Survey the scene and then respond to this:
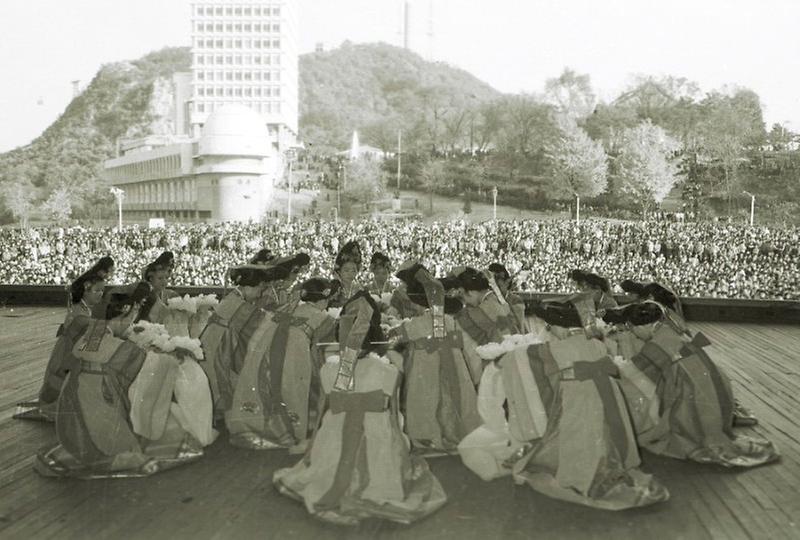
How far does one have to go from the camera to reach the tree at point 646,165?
495 inches

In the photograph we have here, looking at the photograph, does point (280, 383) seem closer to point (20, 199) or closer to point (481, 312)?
point (481, 312)

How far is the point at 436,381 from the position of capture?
4609mm

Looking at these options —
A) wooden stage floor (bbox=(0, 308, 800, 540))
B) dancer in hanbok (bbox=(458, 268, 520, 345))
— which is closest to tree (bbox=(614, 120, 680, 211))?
dancer in hanbok (bbox=(458, 268, 520, 345))

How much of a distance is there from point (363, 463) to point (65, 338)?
→ 2.43 m

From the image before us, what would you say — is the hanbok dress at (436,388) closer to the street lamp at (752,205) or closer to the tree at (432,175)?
the tree at (432,175)

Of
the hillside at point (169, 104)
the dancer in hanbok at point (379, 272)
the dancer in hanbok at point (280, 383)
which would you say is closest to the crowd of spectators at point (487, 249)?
the hillside at point (169, 104)

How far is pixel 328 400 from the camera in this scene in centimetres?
373

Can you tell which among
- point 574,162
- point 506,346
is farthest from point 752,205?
point 506,346

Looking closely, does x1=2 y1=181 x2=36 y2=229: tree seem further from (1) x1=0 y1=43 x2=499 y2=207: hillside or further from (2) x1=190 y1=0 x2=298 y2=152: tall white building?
(2) x1=190 y1=0 x2=298 y2=152: tall white building

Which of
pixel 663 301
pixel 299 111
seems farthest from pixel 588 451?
pixel 299 111

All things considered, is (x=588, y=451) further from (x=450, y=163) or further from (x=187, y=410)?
(x=450, y=163)

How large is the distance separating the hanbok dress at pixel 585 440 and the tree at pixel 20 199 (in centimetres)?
1287

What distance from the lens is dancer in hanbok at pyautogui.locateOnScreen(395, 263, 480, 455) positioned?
15.0 ft

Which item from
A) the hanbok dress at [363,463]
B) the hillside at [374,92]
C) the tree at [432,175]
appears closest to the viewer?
the hanbok dress at [363,463]
